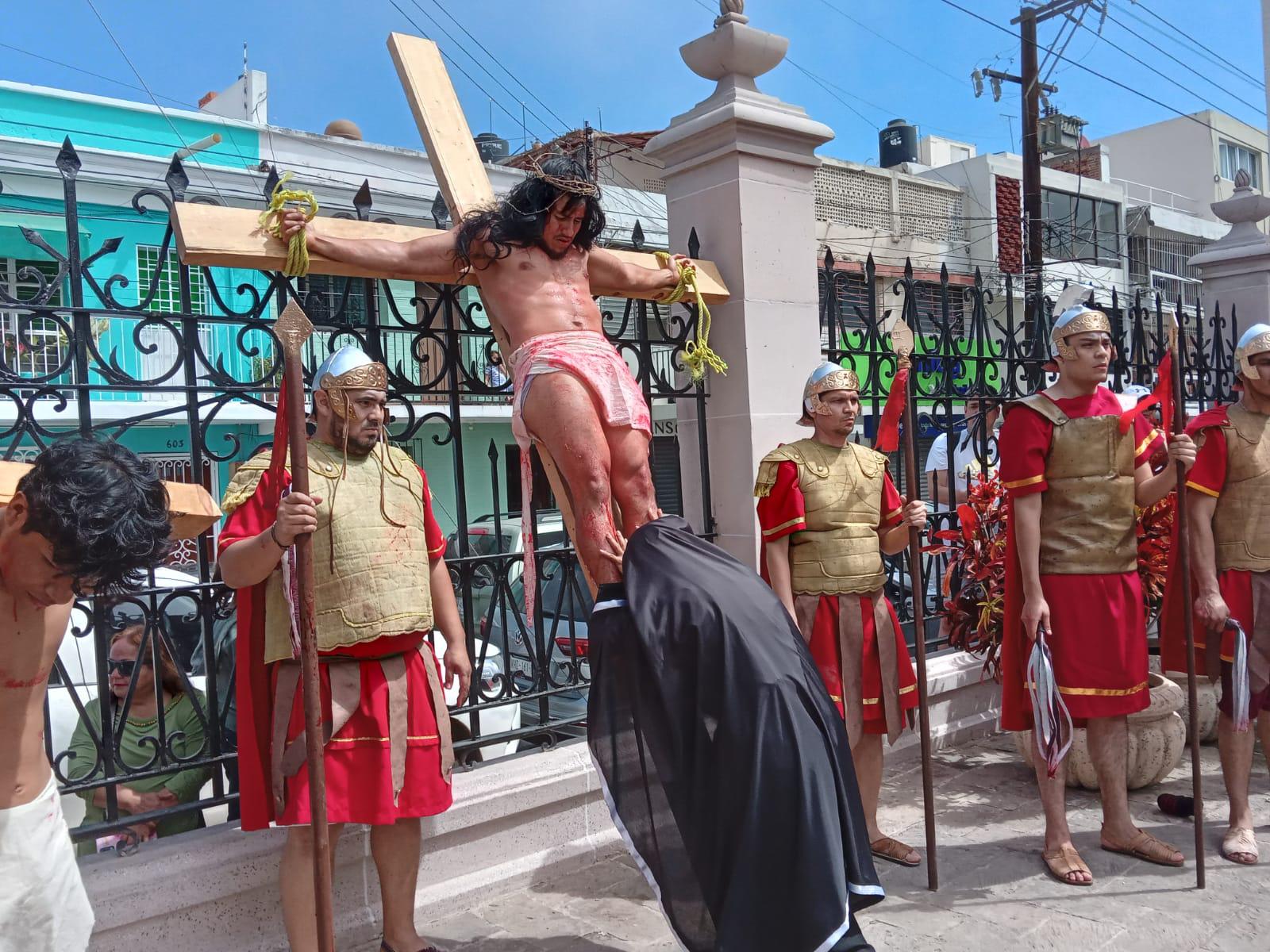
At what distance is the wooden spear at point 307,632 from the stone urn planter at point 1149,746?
11.5ft

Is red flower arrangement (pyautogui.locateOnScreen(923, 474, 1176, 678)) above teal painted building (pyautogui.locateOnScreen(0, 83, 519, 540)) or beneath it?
beneath

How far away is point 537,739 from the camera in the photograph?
13.9 ft

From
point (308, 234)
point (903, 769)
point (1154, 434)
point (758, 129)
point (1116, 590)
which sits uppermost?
point (758, 129)

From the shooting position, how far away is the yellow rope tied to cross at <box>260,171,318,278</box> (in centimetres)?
313

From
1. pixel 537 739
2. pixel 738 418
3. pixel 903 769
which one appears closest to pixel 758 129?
pixel 738 418

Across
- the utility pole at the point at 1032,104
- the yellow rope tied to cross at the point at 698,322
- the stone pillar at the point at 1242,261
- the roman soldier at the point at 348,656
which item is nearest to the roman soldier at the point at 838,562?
the yellow rope tied to cross at the point at 698,322

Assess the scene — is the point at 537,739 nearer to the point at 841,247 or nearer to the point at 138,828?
the point at 138,828

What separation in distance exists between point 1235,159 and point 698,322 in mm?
36621

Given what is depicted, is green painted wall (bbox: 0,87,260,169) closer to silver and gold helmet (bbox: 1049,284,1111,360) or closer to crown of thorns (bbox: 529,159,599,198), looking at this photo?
crown of thorns (bbox: 529,159,599,198)

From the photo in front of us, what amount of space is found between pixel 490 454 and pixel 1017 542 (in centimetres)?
216

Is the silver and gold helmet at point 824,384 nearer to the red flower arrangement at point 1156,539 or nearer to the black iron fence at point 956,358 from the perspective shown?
the black iron fence at point 956,358

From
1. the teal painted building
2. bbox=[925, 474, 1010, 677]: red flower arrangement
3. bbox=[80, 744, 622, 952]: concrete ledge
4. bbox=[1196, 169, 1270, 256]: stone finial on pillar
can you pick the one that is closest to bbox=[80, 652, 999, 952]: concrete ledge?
bbox=[80, 744, 622, 952]: concrete ledge

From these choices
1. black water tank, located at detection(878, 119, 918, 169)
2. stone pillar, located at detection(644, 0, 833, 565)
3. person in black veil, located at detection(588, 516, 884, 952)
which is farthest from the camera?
black water tank, located at detection(878, 119, 918, 169)

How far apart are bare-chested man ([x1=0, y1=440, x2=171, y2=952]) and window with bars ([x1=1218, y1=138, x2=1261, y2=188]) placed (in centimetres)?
3704
